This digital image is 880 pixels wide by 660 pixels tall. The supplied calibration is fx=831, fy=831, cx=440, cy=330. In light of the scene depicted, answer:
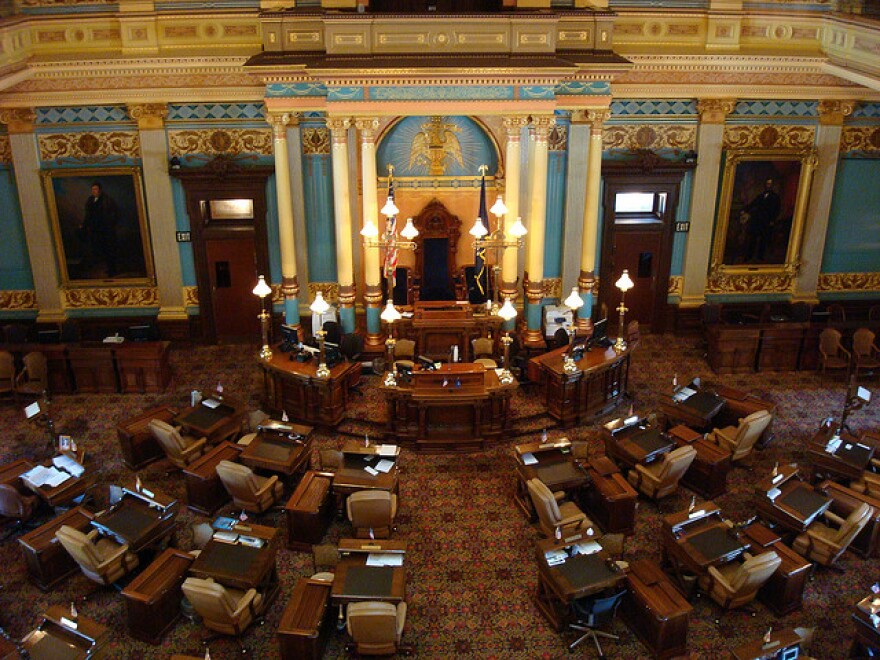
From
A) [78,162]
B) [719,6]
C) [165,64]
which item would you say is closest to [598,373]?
[719,6]

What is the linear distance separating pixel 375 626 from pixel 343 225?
26.6ft

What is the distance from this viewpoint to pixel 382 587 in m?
9.31

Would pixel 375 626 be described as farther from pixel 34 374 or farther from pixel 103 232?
pixel 103 232

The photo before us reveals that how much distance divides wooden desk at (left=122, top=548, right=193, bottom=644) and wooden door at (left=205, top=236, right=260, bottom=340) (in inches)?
294

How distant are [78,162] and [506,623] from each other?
38.7 ft

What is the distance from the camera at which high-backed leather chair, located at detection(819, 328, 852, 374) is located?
15516 millimetres

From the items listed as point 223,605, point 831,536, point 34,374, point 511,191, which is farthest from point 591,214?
point 34,374

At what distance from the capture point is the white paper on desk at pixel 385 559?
31.8ft

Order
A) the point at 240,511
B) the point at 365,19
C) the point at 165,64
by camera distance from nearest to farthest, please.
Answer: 1. the point at 240,511
2. the point at 365,19
3. the point at 165,64

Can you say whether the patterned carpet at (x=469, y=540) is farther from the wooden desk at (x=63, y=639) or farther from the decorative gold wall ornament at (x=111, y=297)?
the decorative gold wall ornament at (x=111, y=297)

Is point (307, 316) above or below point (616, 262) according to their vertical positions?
below

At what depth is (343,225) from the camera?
1515cm

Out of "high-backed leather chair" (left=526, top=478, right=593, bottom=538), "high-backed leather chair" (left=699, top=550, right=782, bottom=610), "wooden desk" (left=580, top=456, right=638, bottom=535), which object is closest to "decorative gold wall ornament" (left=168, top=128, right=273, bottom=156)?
"high-backed leather chair" (left=526, top=478, right=593, bottom=538)

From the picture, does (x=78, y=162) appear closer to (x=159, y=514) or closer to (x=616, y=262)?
(x=159, y=514)
